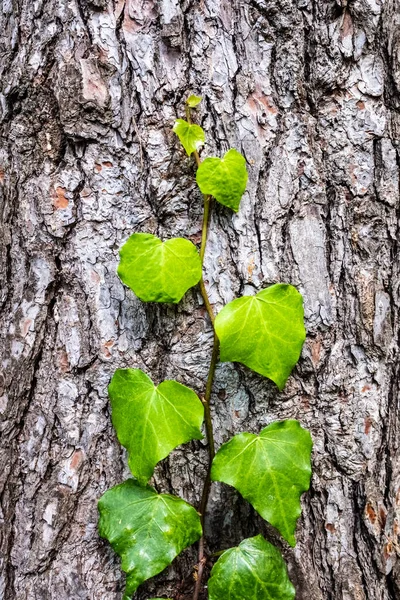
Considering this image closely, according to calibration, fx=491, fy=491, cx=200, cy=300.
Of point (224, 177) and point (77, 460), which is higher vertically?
point (224, 177)

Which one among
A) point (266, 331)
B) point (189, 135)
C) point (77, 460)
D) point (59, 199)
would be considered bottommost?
point (77, 460)

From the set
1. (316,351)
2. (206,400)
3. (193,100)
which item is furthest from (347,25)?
(206,400)

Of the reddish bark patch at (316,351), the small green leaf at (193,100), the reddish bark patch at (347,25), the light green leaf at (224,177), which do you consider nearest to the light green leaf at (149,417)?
the reddish bark patch at (316,351)

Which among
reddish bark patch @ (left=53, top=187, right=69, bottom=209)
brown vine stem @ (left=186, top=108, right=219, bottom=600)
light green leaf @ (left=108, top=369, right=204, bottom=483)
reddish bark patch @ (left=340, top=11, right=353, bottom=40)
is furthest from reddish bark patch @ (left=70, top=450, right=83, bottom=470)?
reddish bark patch @ (left=340, top=11, right=353, bottom=40)

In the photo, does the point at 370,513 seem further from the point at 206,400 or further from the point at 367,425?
the point at 206,400

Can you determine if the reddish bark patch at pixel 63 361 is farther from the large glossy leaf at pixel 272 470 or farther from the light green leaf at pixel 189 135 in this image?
the light green leaf at pixel 189 135
